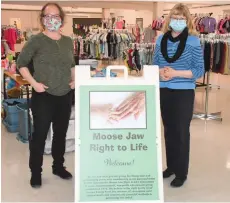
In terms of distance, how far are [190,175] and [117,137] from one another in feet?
4.53

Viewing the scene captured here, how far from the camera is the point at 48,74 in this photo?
113 inches

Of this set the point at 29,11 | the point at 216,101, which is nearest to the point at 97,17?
the point at 29,11

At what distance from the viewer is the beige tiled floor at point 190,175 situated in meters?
3.09

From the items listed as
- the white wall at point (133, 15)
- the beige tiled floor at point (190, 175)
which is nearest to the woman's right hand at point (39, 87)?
the beige tiled floor at point (190, 175)

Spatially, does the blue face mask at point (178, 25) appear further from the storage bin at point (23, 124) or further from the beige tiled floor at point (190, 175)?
the storage bin at point (23, 124)

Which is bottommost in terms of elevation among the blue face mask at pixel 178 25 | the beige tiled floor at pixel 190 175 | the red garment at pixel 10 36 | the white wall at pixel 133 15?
the beige tiled floor at pixel 190 175

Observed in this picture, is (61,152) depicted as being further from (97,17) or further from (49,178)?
(97,17)

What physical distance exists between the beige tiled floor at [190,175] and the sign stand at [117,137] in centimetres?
64

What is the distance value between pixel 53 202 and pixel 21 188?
0.41 metres

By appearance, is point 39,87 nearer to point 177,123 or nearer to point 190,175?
point 177,123

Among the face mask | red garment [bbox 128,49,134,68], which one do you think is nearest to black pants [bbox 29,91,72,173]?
the face mask

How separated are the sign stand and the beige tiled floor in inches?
25.4

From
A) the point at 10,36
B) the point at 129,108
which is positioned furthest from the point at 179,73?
the point at 10,36

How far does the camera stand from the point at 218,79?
393 inches
